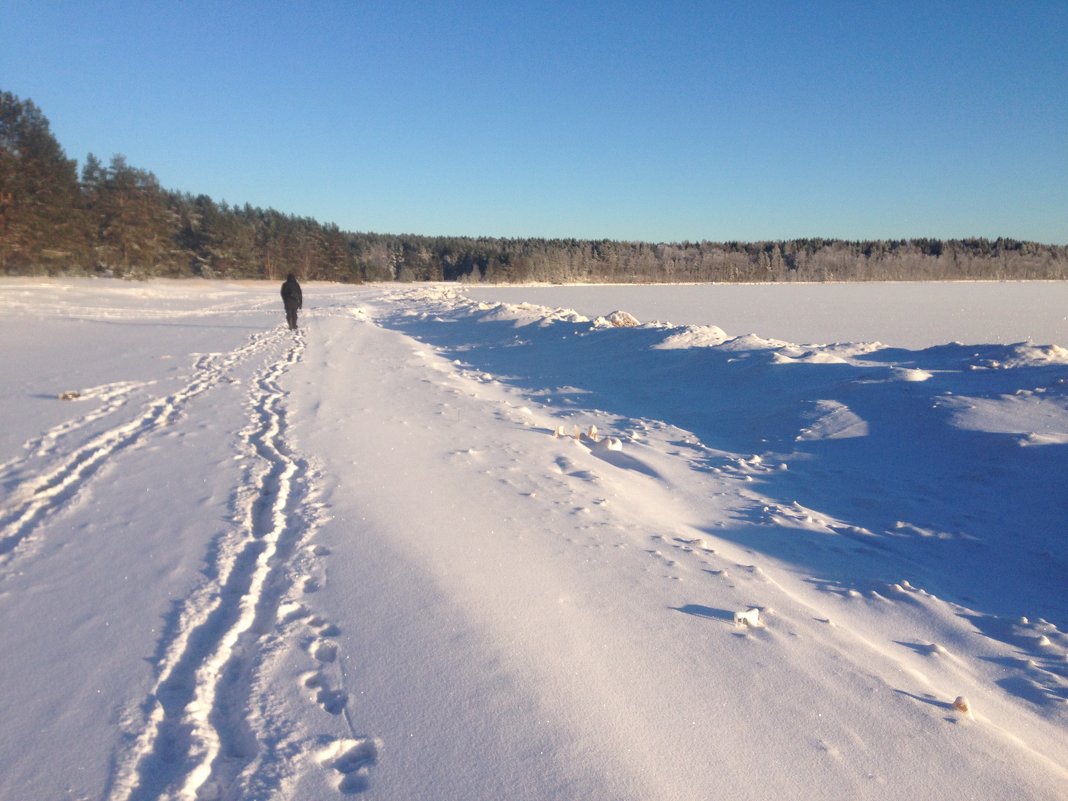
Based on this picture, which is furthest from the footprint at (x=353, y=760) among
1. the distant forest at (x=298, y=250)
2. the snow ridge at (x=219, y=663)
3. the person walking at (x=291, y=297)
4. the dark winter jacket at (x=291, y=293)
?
the distant forest at (x=298, y=250)

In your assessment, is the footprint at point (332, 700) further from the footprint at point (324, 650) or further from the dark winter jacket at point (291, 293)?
the dark winter jacket at point (291, 293)

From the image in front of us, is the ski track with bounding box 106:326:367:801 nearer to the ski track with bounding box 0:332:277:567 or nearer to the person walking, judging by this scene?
the ski track with bounding box 0:332:277:567

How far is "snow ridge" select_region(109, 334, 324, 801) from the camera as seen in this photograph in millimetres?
2354

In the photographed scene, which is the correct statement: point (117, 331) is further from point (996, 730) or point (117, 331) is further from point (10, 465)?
point (996, 730)

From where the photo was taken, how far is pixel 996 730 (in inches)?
109

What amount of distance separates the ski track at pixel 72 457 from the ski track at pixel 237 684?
59.0 inches

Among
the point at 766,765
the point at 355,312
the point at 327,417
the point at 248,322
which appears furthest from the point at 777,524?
the point at 355,312

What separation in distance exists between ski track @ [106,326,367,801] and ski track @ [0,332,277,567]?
150 cm

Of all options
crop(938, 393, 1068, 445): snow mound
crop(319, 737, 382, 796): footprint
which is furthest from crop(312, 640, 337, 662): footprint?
crop(938, 393, 1068, 445): snow mound

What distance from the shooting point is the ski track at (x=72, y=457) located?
469cm

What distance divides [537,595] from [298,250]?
7968 cm

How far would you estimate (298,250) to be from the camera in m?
75.7

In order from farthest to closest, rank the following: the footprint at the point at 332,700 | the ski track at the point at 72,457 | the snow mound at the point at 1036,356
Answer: the snow mound at the point at 1036,356
the ski track at the point at 72,457
the footprint at the point at 332,700

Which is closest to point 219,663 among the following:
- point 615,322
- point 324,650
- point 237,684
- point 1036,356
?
point 237,684
